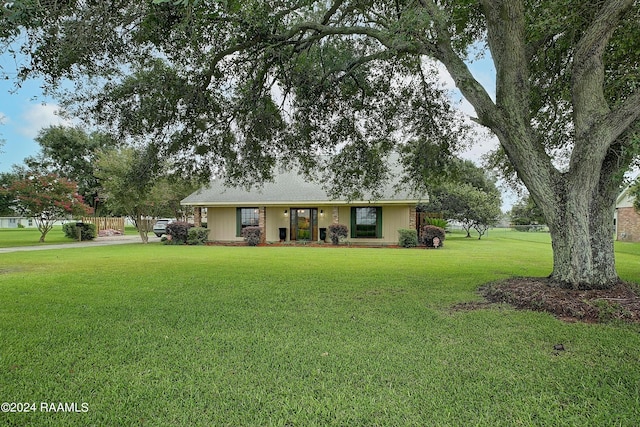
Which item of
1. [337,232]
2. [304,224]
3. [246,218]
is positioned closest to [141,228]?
[246,218]

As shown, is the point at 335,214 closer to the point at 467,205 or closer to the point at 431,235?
the point at 431,235

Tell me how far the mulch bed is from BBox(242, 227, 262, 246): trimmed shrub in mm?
12982

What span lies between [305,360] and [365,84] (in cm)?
680

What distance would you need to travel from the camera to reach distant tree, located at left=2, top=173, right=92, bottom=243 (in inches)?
704

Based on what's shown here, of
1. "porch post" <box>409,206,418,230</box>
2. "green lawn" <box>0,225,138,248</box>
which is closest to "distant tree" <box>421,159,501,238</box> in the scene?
"porch post" <box>409,206,418,230</box>

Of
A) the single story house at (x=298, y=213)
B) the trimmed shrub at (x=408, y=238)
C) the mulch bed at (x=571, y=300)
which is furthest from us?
the single story house at (x=298, y=213)

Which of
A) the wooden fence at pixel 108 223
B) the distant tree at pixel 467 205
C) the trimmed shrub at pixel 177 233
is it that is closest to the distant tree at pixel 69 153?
the wooden fence at pixel 108 223

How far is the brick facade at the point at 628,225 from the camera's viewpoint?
851 inches

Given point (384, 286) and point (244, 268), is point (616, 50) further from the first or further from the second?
point (244, 268)

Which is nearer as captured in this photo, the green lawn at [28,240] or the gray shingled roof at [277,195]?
the gray shingled roof at [277,195]

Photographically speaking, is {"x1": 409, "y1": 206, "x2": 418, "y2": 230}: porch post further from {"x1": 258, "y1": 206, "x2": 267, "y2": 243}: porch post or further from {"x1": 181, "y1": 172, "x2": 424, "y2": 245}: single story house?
{"x1": 258, "y1": 206, "x2": 267, "y2": 243}: porch post

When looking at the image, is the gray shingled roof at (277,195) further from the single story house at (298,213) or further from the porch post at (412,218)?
the porch post at (412,218)

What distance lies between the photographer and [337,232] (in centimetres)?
1733

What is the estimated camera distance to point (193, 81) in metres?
6.80
